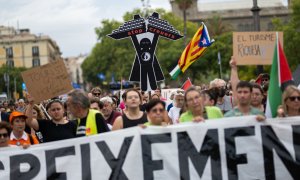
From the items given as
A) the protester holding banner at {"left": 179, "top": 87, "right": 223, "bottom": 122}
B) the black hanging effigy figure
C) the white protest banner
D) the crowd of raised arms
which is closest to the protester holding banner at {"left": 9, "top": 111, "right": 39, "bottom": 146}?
the crowd of raised arms

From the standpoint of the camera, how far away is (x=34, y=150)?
7152 millimetres

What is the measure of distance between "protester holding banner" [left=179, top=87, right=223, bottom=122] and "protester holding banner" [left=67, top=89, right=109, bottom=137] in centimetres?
89

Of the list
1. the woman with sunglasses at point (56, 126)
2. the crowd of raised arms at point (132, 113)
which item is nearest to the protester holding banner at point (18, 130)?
the crowd of raised arms at point (132, 113)

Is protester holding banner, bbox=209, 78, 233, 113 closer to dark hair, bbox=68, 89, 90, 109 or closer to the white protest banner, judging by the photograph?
the white protest banner

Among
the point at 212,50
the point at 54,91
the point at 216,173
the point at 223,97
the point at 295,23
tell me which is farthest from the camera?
the point at 212,50

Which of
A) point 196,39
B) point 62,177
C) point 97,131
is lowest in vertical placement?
point 62,177

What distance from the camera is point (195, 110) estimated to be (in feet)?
22.9

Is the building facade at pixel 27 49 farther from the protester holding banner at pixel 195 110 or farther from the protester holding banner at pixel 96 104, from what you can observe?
the protester holding banner at pixel 195 110

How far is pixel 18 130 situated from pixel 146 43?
13.7 feet

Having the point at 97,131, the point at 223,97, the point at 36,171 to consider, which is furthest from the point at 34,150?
the point at 223,97

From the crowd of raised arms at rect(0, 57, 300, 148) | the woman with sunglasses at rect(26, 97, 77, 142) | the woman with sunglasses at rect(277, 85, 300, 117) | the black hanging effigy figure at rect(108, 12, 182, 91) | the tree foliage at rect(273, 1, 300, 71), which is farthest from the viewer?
the tree foliage at rect(273, 1, 300, 71)

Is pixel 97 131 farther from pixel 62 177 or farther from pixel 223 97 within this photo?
pixel 223 97

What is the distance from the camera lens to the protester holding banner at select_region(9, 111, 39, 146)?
25.0 feet

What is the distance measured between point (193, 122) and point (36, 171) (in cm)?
171
